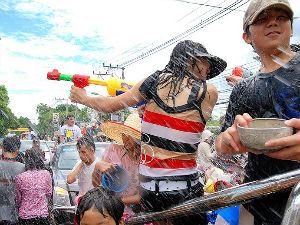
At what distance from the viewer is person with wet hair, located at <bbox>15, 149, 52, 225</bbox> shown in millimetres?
4594

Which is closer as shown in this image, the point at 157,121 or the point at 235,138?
the point at 235,138

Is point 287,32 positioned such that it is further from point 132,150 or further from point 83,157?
point 83,157

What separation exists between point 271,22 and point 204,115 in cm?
80

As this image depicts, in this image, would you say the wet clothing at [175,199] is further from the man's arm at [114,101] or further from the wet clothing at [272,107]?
the man's arm at [114,101]

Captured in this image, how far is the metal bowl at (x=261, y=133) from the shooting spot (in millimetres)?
1098

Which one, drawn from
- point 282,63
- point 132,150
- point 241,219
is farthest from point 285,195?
point 132,150

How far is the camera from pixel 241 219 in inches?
66.7

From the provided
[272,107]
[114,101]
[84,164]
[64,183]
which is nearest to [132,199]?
[114,101]

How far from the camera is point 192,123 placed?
6.91 ft

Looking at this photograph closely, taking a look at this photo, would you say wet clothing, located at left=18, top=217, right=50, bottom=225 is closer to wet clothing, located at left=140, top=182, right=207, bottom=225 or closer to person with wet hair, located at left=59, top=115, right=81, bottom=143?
wet clothing, located at left=140, top=182, right=207, bottom=225

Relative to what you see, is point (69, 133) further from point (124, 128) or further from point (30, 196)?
point (124, 128)

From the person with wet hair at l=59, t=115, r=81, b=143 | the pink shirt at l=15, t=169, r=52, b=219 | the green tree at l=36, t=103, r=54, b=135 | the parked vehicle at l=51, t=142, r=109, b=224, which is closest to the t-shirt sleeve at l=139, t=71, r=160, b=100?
the parked vehicle at l=51, t=142, r=109, b=224

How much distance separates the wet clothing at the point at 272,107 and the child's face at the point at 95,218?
1032mm

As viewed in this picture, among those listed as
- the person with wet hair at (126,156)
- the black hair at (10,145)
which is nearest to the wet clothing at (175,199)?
the person with wet hair at (126,156)
